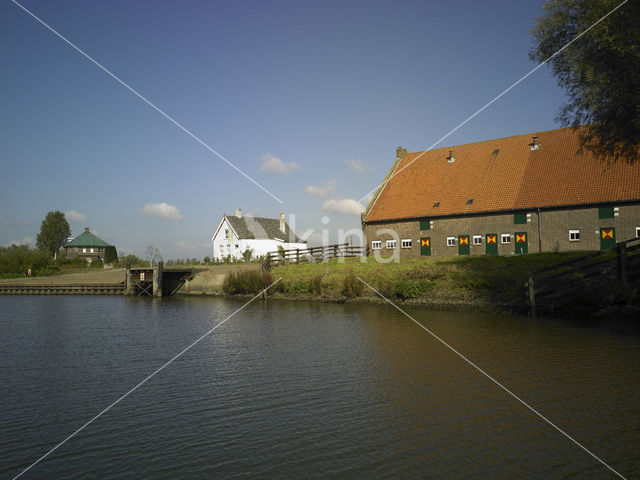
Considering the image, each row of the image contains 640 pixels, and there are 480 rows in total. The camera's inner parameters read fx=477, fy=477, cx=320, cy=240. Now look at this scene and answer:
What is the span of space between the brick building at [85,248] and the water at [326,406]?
3664 inches

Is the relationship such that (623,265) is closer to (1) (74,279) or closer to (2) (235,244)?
(1) (74,279)

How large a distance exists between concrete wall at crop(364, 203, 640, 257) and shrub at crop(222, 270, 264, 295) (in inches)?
486

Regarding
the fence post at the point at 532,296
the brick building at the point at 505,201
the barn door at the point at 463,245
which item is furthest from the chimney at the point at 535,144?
the fence post at the point at 532,296

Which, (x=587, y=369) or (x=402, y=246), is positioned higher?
(x=402, y=246)

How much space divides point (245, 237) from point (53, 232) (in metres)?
52.8

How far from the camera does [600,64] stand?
17922 mm

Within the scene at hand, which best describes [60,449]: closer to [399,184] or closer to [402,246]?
[402,246]

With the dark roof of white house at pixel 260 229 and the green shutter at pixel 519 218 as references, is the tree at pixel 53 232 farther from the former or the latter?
the green shutter at pixel 519 218

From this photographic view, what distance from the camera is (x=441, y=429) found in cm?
763

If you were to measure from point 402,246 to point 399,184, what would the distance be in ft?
22.2

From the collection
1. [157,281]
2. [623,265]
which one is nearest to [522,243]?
[623,265]

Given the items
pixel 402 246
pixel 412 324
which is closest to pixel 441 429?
pixel 412 324

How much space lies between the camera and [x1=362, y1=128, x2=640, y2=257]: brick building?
3388 cm

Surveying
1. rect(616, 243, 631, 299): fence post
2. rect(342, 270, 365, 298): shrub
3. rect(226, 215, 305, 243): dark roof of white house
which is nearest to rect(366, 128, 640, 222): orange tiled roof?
rect(342, 270, 365, 298): shrub
